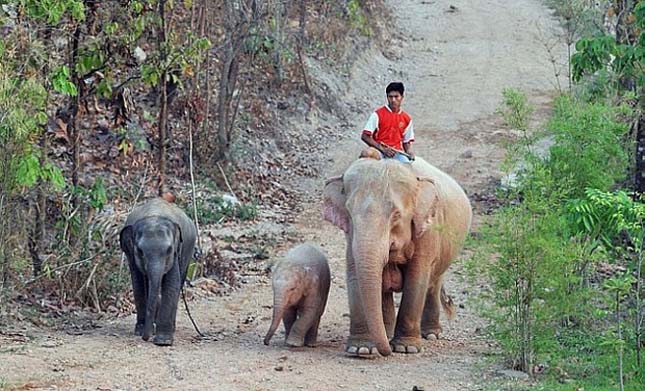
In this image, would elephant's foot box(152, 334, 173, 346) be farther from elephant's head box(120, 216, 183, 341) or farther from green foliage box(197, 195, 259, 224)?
green foliage box(197, 195, 259, 224)

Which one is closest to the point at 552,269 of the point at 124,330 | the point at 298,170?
the point at 124,330

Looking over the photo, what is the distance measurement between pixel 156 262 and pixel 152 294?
0.34m

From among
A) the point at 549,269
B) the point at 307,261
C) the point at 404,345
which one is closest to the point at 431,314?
the point at 404,345

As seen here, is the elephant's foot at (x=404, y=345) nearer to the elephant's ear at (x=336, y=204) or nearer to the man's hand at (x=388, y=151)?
the elephant's ear at (x=336, y=204)

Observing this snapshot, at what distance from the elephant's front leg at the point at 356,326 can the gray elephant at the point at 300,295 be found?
51 cm

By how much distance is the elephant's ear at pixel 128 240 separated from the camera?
1202 centimetres

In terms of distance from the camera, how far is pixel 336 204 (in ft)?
38.0

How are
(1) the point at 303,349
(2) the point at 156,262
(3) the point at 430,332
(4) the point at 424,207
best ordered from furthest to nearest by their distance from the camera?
1. (3) the point at 430,332
2. (1) the point at 303,349
3. (2) the point at 156,262
4. (4) the point at 424,207

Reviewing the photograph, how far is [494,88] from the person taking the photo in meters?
30.2

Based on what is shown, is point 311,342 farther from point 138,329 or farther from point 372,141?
point 372,141

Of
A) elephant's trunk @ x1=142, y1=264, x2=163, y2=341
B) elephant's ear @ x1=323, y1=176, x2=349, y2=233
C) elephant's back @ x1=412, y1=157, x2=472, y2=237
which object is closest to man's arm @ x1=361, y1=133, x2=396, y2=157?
elephant's back @ x1=412, y1=157, x2=472, y2=237

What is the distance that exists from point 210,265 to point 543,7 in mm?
26469

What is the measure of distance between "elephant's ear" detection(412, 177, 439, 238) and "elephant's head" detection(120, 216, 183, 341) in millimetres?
2483

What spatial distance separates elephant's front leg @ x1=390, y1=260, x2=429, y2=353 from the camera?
11703mm
